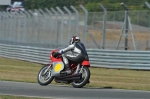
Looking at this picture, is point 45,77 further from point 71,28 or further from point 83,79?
point 71,28

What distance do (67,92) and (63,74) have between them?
6.17ft

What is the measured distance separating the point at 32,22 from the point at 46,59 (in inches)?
183

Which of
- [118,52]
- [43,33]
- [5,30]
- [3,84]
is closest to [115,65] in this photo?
[118,52]

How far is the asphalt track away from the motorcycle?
0.36 meters

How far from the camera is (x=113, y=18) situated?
25.1m

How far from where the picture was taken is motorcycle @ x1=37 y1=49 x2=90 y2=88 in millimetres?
14538

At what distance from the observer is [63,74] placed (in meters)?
15.1

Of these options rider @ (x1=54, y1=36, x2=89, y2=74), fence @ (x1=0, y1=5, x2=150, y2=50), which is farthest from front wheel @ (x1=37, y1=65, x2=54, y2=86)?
fence @ (x1=0, y1=5, x2=150, y2=50)

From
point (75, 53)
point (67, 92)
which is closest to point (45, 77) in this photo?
point (75, 53)

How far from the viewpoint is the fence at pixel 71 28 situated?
79.6ft

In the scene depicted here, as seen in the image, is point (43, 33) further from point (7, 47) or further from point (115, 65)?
point (115, 65)

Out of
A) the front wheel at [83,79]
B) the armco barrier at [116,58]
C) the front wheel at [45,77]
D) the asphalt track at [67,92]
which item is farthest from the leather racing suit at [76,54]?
the armco barrier at [116,58]

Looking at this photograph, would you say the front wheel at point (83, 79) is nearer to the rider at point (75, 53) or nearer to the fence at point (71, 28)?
the rider at point (75, 53)

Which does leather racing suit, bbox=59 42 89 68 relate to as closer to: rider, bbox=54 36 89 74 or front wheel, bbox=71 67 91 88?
rider, bbox=54 36 89 74
